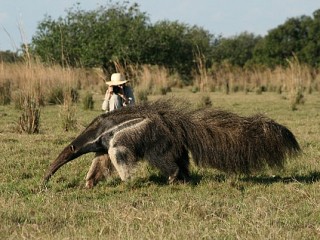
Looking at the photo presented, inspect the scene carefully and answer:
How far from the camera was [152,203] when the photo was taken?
5504 millimetres

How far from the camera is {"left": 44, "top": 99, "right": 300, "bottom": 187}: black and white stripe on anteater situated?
655cm

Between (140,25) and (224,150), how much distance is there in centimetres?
2906

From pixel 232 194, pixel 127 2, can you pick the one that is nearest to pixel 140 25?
pixel 127 2

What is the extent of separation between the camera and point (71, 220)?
16.1 feet

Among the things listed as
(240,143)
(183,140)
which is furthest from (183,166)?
(240,143)

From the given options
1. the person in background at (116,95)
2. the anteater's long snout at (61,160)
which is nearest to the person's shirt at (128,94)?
the person in background at (116,95)

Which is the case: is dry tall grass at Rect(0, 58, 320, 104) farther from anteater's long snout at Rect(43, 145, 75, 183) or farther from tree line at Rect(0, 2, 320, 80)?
anteater's long snout at Rect(43, 145, 75, 183)

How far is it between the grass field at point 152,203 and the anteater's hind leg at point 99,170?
0.34 ft

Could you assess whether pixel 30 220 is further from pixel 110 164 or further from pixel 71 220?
pixel 110 164

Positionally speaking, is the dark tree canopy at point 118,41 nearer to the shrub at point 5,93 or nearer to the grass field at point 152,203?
the shrub at point 5,93

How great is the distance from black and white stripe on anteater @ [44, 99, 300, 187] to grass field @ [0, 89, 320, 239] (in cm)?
26

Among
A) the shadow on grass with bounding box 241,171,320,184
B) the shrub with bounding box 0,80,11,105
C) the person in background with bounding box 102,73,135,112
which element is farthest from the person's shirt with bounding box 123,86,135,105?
the shrub with bounding box 0,80,11,105

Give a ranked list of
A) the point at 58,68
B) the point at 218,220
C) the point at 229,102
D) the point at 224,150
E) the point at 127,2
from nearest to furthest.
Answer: the point at 218,220 → the point at 224,150 → the point at 58,68 → the point at 229,102 → the point at 127,2

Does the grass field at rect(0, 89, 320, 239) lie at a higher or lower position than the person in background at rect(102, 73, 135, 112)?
lower
